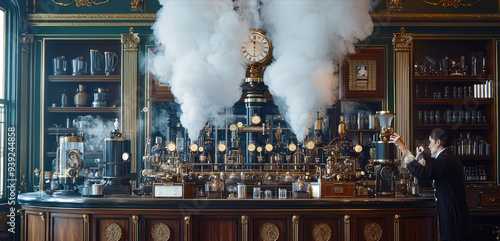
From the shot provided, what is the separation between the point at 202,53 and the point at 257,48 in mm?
725

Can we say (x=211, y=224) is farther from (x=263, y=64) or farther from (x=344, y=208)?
(x=263, y=64)

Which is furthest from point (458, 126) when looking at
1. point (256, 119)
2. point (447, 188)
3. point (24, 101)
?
point (24, 101)

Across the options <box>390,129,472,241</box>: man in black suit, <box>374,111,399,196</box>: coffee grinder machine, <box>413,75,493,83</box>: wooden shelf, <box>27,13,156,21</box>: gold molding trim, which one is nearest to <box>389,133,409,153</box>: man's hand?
<box>390,129,472,241</box>: man in black suit

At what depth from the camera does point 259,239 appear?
559 cm

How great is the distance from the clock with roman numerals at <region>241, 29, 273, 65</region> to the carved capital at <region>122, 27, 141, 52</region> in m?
1.51

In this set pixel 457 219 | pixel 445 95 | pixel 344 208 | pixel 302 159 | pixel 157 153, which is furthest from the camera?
pixel 445 95

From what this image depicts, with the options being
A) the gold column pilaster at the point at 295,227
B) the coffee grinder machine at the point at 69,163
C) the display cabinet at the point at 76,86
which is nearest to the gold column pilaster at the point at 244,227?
the gold column pilaster at the point at 295,227

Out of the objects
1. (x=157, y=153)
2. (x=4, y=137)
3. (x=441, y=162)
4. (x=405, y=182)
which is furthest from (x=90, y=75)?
(x=441, y=162)

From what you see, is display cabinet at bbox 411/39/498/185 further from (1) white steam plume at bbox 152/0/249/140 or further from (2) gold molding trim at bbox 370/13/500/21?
(1) white steam plume at bbox 152/0/249/140

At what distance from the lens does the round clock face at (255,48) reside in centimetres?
751

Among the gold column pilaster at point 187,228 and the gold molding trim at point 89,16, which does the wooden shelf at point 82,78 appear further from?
the gold column pilaster at point 187,228

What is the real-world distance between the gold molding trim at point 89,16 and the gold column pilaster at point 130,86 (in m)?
0.20

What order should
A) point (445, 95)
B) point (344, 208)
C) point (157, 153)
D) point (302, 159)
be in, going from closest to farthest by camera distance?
point (344, 208), point (157, 153), point (302, 159), point (445, 95)

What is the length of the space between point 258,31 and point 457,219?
370cm
